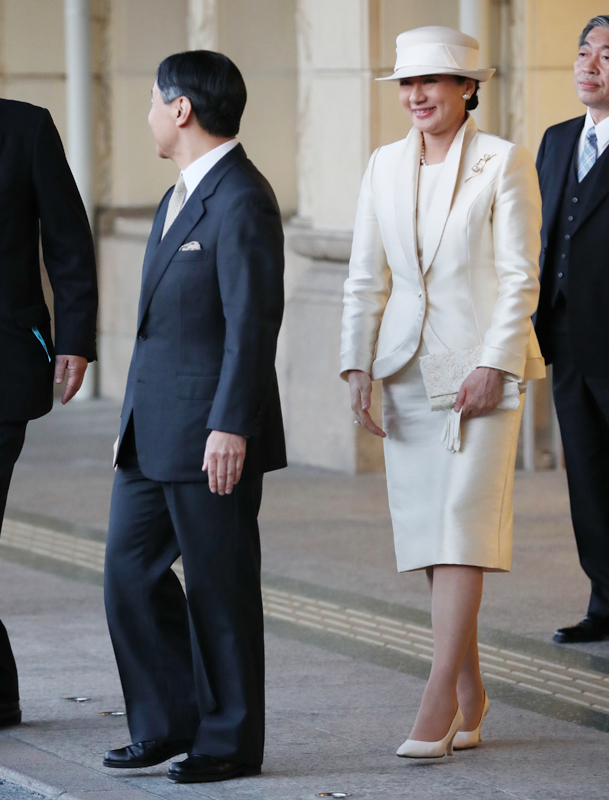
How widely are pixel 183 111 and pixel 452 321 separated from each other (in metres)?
0.87

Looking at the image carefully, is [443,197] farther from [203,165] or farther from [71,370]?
[71,370]

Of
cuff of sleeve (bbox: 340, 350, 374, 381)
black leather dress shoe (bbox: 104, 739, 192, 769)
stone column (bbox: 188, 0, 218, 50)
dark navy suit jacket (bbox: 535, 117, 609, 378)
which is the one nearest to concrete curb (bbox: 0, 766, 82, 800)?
black leather dress shoe (bbox: 104, 739, 192, 769)

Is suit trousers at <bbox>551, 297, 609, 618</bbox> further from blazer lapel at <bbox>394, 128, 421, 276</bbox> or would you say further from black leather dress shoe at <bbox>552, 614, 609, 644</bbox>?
blazer lapel at <bbox>394, 128, 421, 276</bbox>

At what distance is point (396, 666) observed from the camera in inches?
199

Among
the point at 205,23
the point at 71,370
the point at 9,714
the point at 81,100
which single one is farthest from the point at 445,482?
the point at 81,100

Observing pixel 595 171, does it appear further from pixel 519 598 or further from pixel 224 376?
pixel 224 376

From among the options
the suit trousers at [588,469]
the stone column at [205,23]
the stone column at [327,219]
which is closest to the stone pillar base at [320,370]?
the stone column at [327,219]

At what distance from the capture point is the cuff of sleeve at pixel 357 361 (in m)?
4.14

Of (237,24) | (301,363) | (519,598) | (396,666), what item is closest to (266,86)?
(237,24)

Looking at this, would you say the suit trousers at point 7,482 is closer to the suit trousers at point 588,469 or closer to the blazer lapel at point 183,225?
the blazer lapel at point 183,225

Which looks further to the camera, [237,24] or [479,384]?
[237,24]

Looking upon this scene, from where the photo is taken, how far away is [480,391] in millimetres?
3936

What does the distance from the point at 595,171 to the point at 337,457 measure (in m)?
4.10

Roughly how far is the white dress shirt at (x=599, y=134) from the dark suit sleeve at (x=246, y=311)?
6.42ft
